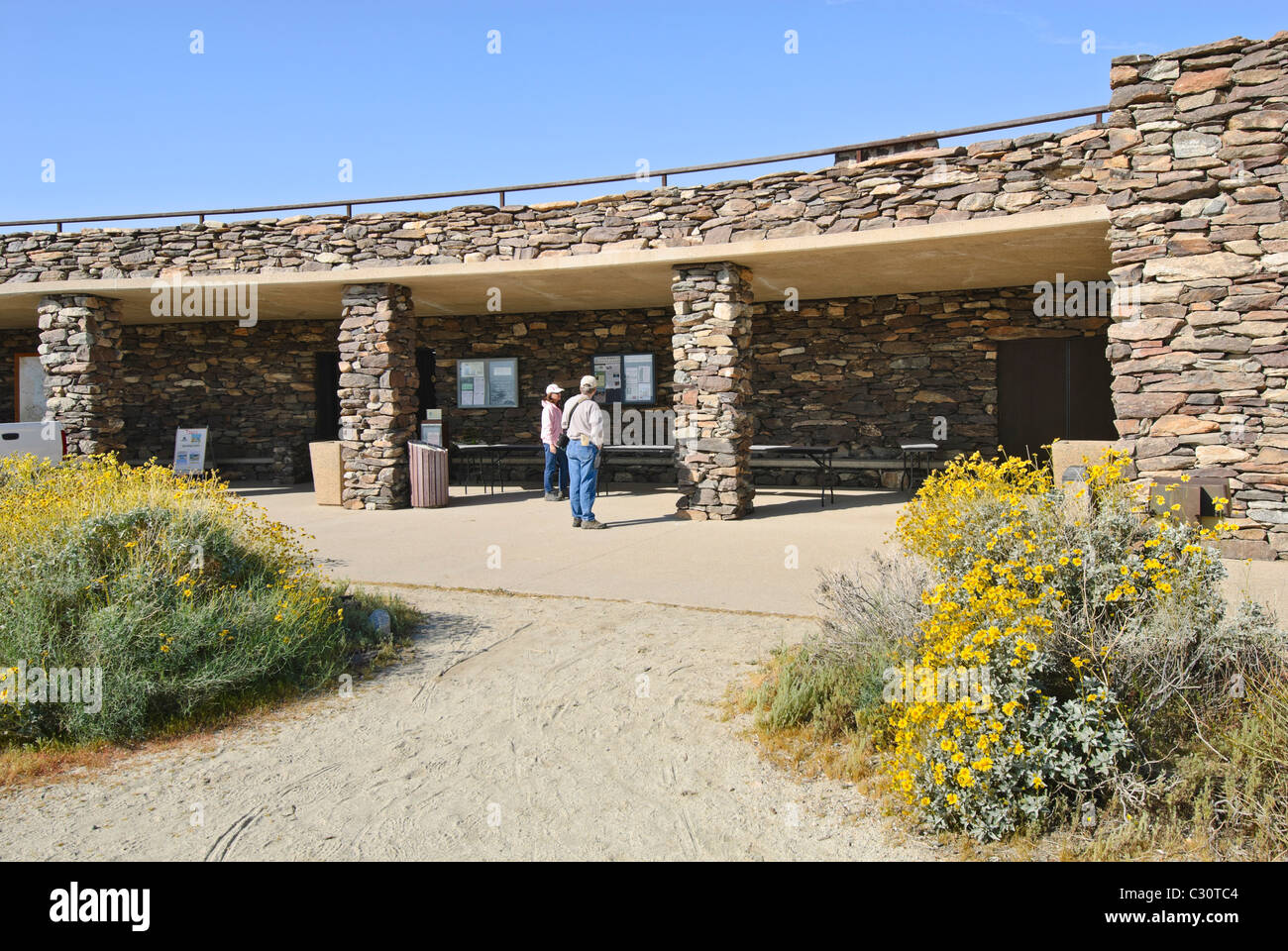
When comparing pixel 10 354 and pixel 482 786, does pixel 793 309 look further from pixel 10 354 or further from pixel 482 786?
pixel 10 354

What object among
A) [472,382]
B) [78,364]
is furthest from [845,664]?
[78,364]

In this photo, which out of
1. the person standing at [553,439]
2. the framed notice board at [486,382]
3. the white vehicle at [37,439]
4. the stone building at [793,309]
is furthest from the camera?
the framed notice board at [486,382]

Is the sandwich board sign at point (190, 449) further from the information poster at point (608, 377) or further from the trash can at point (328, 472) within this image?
the information poster at point (608, 377)

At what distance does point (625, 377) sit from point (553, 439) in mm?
2662

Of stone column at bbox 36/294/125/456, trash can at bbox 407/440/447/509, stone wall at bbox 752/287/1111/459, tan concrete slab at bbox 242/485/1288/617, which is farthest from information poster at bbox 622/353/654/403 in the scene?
stone column at bbox 36/294/125/456

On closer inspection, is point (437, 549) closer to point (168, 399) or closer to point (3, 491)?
point (3, 491)

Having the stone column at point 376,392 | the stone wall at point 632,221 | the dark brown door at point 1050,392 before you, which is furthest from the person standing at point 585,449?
the dark brown door at point 1050,392

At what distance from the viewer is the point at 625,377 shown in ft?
45.9

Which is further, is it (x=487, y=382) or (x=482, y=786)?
(x=487, y=382)

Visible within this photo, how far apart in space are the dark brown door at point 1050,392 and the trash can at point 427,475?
768cm

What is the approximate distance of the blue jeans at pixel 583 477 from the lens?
9.45 meters

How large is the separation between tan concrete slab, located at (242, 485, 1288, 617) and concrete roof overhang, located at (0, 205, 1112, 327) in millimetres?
2901

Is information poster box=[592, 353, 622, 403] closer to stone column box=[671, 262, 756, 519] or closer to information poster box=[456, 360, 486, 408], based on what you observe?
information poster box=[456, 360, 486, 408]
